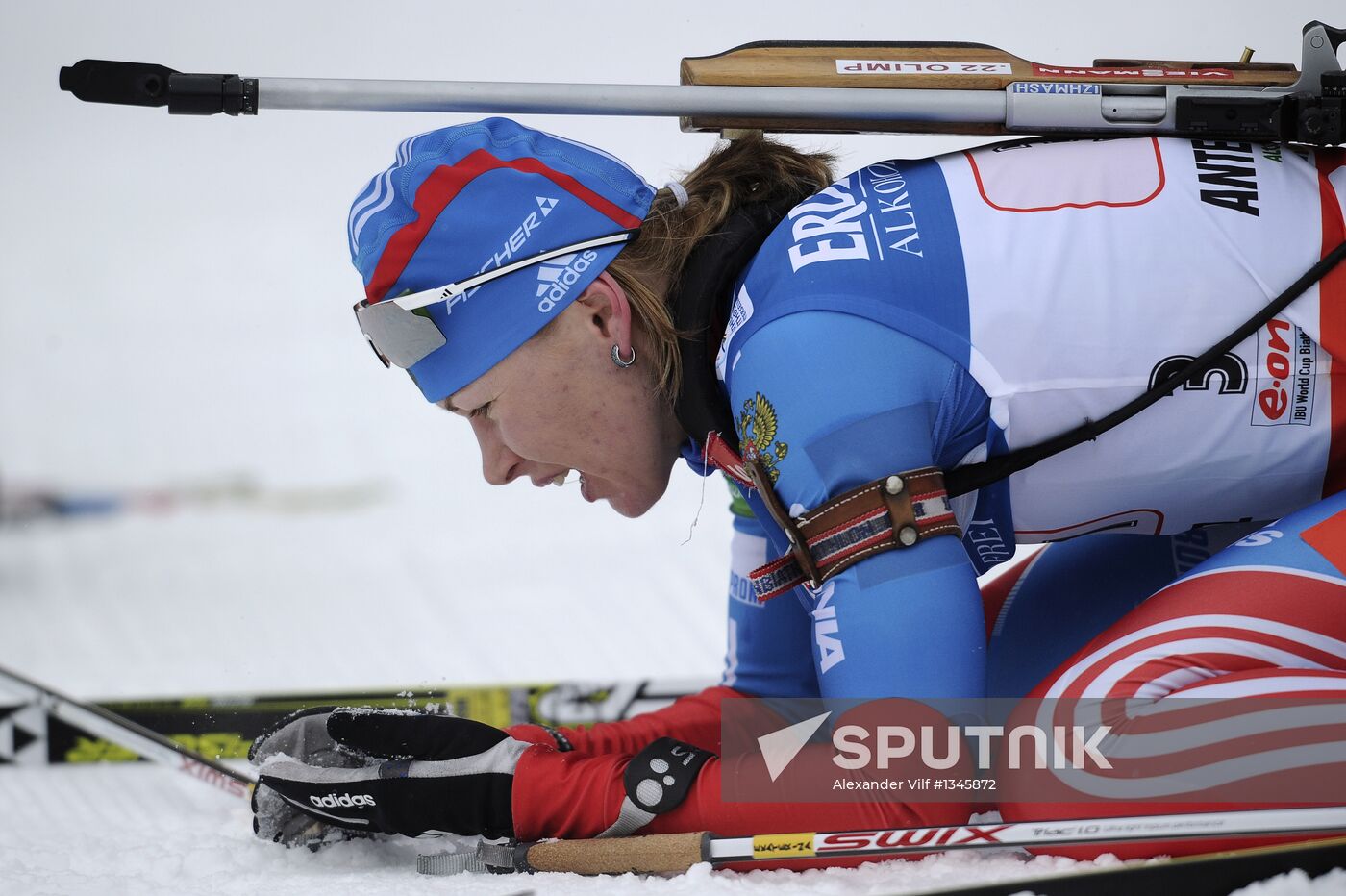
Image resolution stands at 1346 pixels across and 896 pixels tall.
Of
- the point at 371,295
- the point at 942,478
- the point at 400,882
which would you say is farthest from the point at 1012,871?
the point at 371,295

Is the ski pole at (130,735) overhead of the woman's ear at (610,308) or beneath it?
beneath

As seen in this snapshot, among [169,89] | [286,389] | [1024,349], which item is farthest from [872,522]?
[286,389]

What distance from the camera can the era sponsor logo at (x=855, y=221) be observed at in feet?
3.71

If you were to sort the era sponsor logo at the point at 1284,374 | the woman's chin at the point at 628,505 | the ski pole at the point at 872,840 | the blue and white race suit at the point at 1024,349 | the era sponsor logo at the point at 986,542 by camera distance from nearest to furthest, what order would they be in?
1. the ski pole at the point at 872,840
2. the blue and white race suit at the point at 1024,349
3. the era sponsor logo at the point at 1284,374
4. the era sponsor logo at the point at 986,542
5. the woman's chin at the point at 628,505

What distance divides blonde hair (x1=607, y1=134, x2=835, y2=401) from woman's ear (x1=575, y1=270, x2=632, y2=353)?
0.04 ft

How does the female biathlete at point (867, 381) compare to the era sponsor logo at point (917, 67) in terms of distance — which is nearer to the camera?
the female biathlete at point (867, 381)

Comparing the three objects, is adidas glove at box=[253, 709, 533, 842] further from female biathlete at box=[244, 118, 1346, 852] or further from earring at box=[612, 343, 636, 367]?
earring at box=[612, 343, 636, 367]

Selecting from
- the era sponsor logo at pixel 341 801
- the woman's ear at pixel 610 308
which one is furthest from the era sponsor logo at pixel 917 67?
the era sponsor logo at pixel 341 801

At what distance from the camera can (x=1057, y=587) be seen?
1478 mm

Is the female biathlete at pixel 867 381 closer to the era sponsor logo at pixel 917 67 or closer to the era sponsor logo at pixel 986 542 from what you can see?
the era sponsor logo at pixel 986 542

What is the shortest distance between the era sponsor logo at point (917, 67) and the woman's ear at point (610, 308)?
0.31m

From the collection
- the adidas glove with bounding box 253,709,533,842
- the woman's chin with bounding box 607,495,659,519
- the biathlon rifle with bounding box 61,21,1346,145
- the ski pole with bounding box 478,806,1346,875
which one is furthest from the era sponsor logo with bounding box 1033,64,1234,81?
the adidas glove with bounding box 253,709,533,842

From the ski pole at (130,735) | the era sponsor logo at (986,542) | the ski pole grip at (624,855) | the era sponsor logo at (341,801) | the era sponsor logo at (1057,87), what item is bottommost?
the ski pole grip at (624,855)

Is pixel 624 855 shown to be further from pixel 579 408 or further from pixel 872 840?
pixel 579 408
